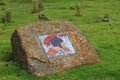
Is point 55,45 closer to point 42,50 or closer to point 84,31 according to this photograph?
point 42,50

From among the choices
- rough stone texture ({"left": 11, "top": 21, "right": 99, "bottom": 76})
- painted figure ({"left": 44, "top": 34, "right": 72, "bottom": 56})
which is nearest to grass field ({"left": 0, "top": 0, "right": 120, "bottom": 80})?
rough stone texture ({"left": 11, "top": 21, "right": 99, "bottom": 76})

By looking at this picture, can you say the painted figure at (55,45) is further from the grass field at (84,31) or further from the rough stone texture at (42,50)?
the grass field at (84,31)

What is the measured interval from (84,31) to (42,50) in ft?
14.5

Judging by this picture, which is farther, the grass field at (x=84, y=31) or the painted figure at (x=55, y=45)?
the painted figure at (x=55, y=45)

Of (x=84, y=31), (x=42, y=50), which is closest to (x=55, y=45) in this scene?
(x=42, y=50)

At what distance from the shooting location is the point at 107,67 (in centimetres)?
1179

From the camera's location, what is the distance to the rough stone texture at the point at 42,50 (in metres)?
11.4

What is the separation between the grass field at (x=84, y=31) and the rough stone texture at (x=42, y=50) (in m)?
0.20

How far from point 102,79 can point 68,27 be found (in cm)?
230

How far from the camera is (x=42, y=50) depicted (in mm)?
11734

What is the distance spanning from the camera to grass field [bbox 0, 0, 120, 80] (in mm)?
11336

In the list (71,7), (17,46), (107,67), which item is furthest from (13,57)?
(71,7)

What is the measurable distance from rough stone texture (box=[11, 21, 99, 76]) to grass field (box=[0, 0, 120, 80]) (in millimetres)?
205

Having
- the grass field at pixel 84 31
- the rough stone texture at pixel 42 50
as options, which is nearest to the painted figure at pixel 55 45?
the rough stone texture at pixel 42 50
